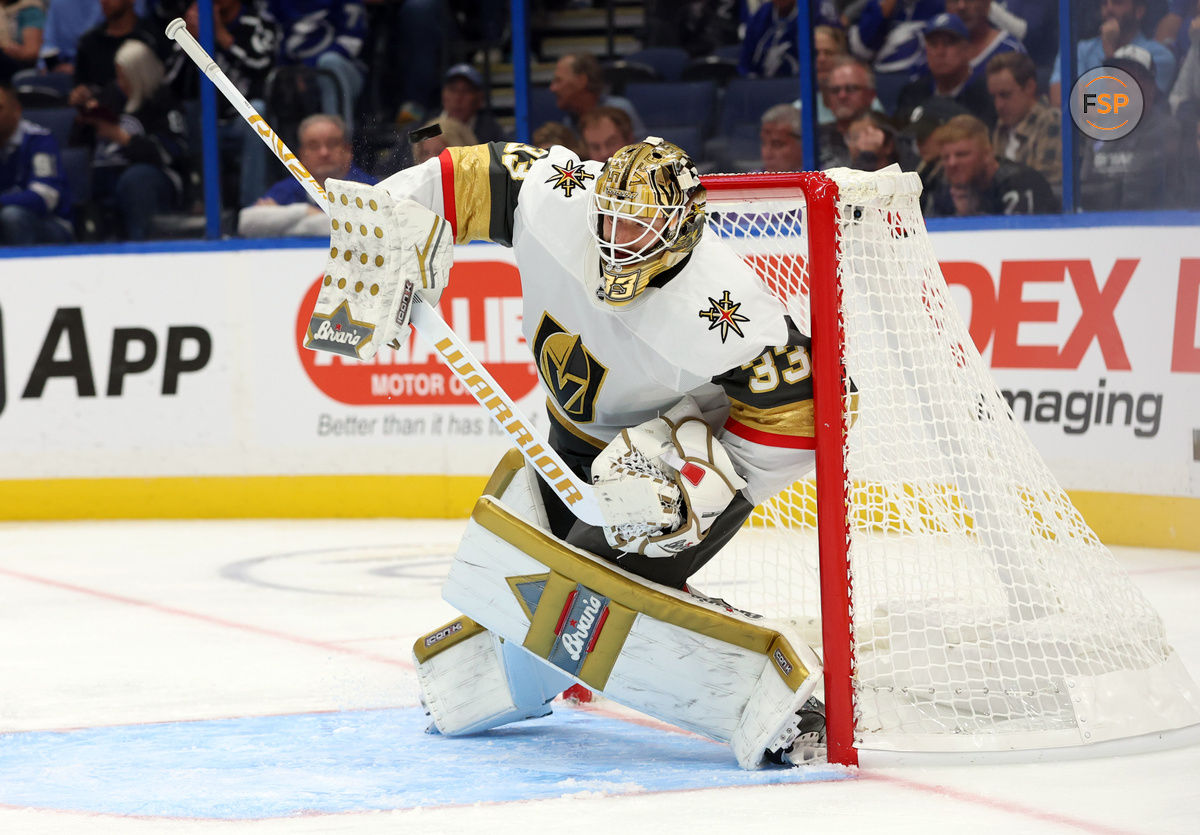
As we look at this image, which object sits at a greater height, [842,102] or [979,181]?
[842,102]

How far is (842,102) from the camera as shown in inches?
223

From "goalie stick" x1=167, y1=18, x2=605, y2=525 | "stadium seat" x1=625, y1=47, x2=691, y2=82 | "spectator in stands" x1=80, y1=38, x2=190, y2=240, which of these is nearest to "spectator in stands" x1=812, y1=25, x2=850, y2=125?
"stadium seat" x1=625, y1=47, x2=691, y2=82

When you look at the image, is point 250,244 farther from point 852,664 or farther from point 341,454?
point 852,664

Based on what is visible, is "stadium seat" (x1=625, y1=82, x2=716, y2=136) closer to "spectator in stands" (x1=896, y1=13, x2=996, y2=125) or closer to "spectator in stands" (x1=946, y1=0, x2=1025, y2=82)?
"spectator in stands" (x1=896, y1=13, x2=996, y2=125)

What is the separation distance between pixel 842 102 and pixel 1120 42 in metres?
0.98

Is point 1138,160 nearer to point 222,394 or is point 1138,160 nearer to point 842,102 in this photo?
point 842,102

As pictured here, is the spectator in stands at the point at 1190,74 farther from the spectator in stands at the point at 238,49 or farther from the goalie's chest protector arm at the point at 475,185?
the spectator in stands at the point at 238,49

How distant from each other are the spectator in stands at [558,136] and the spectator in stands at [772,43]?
0.67 m

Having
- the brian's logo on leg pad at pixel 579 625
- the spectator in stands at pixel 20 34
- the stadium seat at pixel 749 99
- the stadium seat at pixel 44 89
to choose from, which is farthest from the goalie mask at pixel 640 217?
the spectator in stands at pixel 20 34

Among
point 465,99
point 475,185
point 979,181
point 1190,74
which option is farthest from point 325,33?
point 475,185

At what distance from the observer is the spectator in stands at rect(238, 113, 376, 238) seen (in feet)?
19.2

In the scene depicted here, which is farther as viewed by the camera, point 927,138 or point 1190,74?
point 927,138

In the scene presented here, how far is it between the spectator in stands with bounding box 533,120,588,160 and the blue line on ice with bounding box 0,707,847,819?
332cm

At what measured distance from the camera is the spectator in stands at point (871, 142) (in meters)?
5.58
